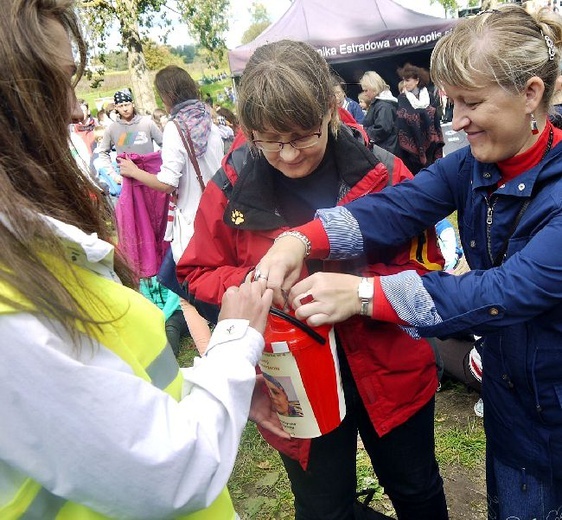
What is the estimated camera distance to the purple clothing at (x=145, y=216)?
4.21 meters

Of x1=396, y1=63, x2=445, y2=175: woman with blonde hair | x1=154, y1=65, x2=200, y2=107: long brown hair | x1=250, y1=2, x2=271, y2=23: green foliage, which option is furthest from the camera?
x1=250, y1=2, x2=271, y2=23: green foliage

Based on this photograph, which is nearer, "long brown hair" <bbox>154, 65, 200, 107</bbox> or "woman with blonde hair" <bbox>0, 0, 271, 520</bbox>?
"woman with blonde hair" <bbox>0, 0, 271, 520</bbox>

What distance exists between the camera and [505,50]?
3.92ft

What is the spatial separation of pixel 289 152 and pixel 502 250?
64cm

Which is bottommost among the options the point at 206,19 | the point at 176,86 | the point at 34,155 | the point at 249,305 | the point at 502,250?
the point at 206,19

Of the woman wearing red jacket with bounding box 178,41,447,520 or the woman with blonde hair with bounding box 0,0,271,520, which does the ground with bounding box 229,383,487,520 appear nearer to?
the woman wearing red jacket with bounding box 178,41,447,520

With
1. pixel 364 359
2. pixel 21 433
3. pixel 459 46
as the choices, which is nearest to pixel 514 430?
pixel 364 359

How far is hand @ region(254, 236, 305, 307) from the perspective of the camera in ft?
4.25

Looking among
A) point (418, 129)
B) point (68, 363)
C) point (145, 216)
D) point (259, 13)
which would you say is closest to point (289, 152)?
point (68, 363)

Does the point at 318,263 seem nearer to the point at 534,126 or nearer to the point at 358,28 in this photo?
the point at 534,126

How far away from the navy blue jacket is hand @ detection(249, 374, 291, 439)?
450 mm

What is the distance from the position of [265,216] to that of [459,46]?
0.67 meters

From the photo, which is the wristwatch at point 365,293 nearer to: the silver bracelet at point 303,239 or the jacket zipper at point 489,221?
the silver bracelet at point 303,239

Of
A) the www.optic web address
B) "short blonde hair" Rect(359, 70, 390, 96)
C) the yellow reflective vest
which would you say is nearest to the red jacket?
the yellow reflective vest
